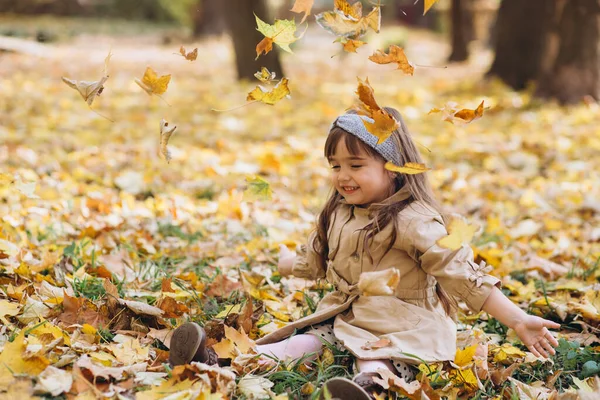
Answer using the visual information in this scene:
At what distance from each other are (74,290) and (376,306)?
1.13m

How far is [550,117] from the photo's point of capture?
670 centimetres

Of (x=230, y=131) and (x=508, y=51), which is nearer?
(x=230, y=131)

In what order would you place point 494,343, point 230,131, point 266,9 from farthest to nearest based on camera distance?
point 266,9
point 230,131
point 494,343

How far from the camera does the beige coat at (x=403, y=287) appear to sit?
198cm

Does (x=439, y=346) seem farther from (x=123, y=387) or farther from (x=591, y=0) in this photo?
(x=591, y=0)

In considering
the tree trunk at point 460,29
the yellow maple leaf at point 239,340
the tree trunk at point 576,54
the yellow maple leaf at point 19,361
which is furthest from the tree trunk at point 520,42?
the yellow maple leaf at point 19,361

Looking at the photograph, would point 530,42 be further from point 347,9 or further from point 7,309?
point 7,309

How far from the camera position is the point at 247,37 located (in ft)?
29.0

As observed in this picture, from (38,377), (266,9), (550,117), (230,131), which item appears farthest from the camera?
(266,9)

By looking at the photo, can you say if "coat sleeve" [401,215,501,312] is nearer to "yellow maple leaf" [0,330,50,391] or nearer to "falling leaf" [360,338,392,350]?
"falling leaf" [360,338,392,350]

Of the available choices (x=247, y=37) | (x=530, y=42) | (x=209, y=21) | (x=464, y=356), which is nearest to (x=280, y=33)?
(x=464, y=356)

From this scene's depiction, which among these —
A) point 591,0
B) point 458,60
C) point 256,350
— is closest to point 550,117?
point 591,0

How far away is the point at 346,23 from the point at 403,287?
867mm

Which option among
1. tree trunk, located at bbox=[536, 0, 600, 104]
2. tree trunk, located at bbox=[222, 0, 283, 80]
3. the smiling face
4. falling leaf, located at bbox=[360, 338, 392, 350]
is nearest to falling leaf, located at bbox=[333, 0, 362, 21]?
the smiling face
